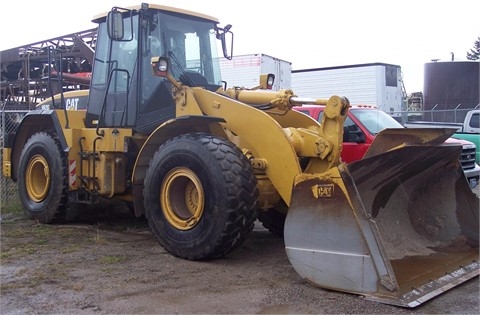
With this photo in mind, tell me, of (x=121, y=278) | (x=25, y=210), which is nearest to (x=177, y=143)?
(x=121, y=278)

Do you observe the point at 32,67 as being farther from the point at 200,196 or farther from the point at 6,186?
the point at 200,196

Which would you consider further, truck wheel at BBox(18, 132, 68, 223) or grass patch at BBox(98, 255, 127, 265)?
truck wheel at BBox(18, 132, 68, 223)

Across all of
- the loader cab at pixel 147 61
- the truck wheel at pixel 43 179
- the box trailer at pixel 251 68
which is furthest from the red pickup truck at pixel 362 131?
the box trailer at pixel 251 68

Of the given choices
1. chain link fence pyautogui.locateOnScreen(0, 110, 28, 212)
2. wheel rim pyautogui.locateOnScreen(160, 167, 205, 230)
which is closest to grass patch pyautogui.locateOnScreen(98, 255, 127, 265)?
wheel rim pyautogui.locateOnScreen(160, 167, 205, 230)

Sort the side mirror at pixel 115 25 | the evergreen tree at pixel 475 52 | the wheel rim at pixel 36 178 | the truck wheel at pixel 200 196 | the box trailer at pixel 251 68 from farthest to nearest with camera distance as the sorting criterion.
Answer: the evergreen tree at pixel 475 52, the box trailer at pixel 251 68, the wheel rim at pixel 36 178, the side mirror at pixel 115 25, the truck wheel at pixel 200 196

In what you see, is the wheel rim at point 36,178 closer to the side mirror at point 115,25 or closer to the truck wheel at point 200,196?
the side mirror at point 115,25

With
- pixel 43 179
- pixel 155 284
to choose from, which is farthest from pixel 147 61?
pixel 155 284

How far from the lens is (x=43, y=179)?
8.52m

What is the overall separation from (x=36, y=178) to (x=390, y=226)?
5.36 metres

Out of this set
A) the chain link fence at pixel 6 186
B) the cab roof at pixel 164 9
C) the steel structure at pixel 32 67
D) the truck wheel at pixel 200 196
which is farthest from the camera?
the steel structure at pixel 32 67

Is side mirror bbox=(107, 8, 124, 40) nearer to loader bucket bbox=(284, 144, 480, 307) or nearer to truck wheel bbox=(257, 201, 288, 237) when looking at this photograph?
truck wheel bbox=(257, 201, 288, 237)

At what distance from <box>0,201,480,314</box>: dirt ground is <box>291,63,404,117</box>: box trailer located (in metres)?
15.2

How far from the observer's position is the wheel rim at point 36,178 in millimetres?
8242

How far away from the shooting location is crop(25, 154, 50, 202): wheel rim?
8.24 meters
